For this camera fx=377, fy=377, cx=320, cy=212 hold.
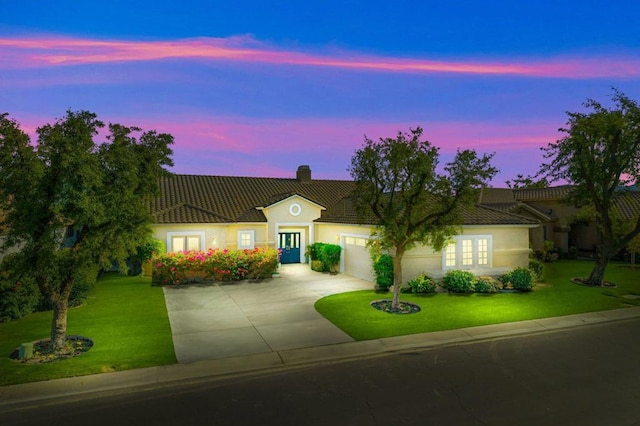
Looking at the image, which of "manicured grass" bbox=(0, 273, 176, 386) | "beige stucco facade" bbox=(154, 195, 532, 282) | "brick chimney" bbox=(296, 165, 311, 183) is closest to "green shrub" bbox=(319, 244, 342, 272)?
"beige stucco facade" bbox=(154, 195, 532, 282)

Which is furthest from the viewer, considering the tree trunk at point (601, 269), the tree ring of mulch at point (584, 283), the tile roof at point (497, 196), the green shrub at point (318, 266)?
the tile roof at point (497, 196)

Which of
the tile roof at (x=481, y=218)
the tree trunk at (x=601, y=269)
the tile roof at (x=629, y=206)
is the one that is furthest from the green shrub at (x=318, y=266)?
the tile roof at (x=629, y=206)

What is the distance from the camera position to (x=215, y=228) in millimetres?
23047

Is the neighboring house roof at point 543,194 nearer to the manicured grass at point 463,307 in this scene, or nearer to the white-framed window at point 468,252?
the manicured grass at point 463,307

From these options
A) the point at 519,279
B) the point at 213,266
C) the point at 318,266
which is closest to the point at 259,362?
the point at 213,266

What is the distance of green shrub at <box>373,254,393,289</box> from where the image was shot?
17578 millimetres

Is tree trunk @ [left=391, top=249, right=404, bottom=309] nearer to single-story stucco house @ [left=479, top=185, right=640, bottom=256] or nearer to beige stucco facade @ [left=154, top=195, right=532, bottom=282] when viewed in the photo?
beige stucco facade @ [left=154, top=195, right=532, bottom=282]

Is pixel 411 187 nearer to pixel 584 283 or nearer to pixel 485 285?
pixel 485 285

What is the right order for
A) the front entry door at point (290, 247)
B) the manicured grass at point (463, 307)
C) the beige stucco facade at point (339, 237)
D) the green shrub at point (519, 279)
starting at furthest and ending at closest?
the front entry door at point (290, 247) → the beige stucco facade at point (339, 237) → the green shrub at point (519, 279) → the manicured grass at point (463, 307)

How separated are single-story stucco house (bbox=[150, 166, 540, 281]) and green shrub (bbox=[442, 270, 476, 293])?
74 cm

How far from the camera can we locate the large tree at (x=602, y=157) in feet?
60.0

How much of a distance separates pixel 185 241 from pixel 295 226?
704 centimetres

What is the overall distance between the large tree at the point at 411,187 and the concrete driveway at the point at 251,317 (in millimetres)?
4015

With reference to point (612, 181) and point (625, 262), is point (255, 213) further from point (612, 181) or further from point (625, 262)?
point (625, 262)
